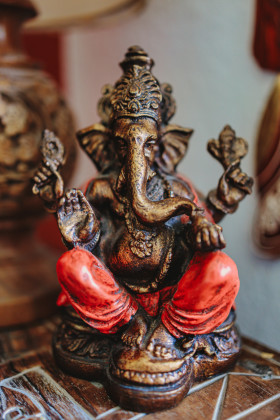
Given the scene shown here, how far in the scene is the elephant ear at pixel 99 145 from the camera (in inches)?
24.8

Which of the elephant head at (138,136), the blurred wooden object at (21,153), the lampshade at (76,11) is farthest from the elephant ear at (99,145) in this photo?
the lampshade at (76,11)

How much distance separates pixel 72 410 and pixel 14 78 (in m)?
0.61

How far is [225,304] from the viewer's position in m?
0.52

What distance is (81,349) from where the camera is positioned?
588 millimetres

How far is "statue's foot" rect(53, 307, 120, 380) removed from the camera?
57cm

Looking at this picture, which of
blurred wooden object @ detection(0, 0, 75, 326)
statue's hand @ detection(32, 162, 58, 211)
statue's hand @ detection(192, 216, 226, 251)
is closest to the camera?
statue's hand @ detection(192, 216, 226, 251)

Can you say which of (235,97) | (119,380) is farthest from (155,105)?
(235,97)

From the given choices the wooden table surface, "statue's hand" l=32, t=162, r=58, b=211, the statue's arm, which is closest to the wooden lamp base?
the wooden table surface

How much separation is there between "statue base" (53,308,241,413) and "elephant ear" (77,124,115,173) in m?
0.22

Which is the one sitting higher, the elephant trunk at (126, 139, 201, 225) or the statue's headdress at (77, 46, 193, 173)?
the statue's headdress at (77, 46, 193, 173)

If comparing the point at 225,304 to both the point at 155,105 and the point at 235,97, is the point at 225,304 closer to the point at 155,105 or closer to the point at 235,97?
the point at 155,105

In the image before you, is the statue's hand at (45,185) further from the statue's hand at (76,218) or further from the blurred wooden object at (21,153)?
the blurred wooden object at (21,153)

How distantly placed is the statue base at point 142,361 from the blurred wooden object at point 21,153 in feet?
0.69

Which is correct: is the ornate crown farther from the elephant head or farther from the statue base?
the statue base
